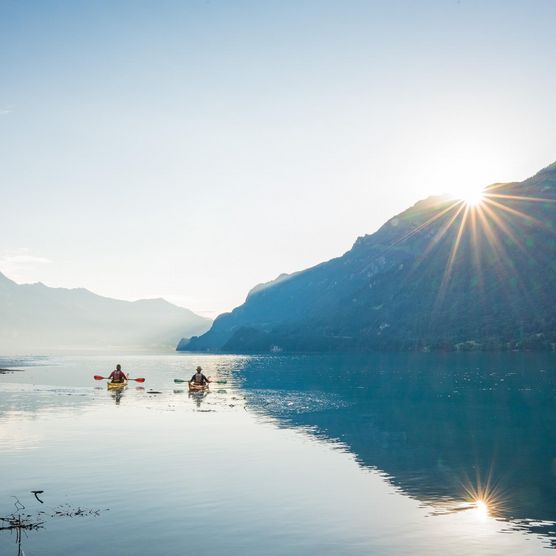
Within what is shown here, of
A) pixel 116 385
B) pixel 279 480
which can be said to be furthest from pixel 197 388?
pixel 279 480

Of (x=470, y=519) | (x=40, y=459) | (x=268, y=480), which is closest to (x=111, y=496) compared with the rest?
(x=268, y=480)

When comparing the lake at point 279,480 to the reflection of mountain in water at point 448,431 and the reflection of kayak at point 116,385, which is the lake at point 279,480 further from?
the reflection of kayak at point 116,385

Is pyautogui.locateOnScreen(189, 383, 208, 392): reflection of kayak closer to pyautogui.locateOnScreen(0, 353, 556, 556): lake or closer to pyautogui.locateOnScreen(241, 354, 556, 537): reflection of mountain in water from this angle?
pyautogui.locateOnScreen(241, 354, 556, 537): reflection of mountain in water

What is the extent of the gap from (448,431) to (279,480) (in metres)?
23.5

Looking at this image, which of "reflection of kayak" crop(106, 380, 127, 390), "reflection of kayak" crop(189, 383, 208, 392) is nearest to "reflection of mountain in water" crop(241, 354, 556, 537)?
"reflection of kayak" crop(189, 383, 208, 392)

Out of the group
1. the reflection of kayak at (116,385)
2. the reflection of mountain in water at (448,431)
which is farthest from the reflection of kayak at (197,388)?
the reflection of kayak at (116,385)

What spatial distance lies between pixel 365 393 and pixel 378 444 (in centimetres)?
4504

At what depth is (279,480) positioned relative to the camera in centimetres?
3366

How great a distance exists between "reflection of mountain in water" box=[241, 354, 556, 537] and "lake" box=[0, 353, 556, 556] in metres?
0.19

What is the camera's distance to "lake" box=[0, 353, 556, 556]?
23406 mm

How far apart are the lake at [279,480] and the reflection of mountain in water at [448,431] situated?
19 cm

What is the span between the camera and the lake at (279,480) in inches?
922

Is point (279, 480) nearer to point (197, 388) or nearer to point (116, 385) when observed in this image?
point (197, 388)

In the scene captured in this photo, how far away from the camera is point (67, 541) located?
901 inches
